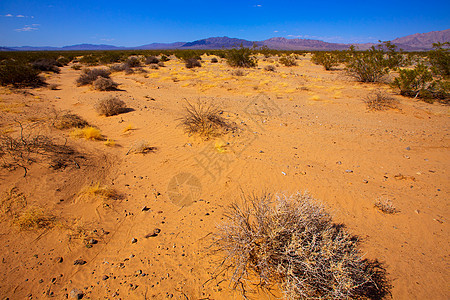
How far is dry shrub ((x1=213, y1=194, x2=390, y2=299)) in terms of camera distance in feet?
6.64

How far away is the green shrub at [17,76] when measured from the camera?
1246 cm

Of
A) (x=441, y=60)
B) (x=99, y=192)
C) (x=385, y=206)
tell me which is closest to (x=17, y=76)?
(x=99, y=192)

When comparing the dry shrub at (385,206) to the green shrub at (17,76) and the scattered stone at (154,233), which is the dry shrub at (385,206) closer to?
the scattered stone at (154,233)

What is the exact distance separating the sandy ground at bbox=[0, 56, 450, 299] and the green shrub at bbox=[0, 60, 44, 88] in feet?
22.2

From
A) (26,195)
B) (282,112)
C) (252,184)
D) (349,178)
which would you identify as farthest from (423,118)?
(26,195)

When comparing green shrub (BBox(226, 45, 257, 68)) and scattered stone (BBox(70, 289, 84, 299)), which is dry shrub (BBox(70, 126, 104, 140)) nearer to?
scattered stone (BBox(70, 289, 84, 299))

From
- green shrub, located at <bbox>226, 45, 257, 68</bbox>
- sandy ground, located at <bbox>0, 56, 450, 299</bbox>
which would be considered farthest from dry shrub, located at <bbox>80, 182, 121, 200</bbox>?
green shrub, located at <bbox>226, 45, 257, 68</bbox>

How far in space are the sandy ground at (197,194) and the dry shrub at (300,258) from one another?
0.28 meters

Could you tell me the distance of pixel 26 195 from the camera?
11.5 feet

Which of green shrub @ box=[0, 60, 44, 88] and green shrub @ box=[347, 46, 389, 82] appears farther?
green shrub @ box=[347, 46, 389, 82]

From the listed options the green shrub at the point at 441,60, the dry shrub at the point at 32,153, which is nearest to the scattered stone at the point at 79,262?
the dry shrub at the point at 32,153

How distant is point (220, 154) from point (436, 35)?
277 meters

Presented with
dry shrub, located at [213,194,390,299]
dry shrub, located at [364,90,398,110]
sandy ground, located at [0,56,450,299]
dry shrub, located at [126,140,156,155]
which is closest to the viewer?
dry shrub, located at [213,194,390,299]

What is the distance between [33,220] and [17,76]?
1530 cm
